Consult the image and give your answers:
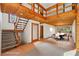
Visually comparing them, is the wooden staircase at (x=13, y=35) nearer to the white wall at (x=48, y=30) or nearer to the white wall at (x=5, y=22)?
the white wall at (x=5, y=22)

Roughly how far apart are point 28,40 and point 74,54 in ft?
3.71

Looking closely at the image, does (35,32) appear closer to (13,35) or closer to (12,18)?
(13,35)

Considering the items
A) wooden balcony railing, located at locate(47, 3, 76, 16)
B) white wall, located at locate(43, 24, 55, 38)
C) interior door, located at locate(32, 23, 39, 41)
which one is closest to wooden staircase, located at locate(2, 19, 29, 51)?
interior door, located at locate(32, 23, 39, 41)

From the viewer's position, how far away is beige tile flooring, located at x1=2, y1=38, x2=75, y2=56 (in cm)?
232

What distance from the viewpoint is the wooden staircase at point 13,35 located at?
2.33 meters

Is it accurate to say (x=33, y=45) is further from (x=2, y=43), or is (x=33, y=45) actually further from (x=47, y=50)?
(x=2, y=43)

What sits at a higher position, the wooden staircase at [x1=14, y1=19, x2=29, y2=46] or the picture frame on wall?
the picture frame on wall

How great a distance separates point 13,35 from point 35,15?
0.76 meters

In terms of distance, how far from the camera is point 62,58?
229cm

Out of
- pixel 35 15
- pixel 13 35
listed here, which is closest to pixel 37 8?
pixel 35 15

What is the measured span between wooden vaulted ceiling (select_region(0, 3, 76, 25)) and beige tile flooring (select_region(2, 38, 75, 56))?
1.50 feet

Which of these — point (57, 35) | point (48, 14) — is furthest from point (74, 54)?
point (48, 14)

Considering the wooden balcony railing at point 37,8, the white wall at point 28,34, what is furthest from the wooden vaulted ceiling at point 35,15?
the white wall at point 28,34

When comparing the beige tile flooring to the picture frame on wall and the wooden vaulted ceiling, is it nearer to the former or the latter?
the wooden vaulted ceiling
